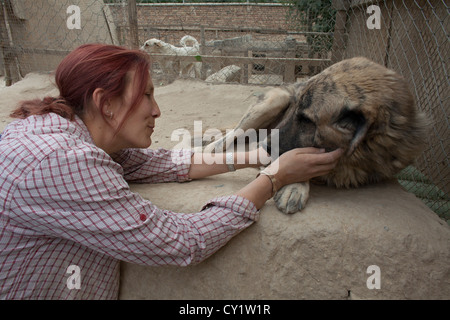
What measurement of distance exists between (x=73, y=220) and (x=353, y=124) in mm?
1631

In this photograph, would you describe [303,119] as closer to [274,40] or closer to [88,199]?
[88,199]

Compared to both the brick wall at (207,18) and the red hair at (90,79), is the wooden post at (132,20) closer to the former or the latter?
the brick wall at (207,18)

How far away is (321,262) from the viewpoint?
6.18ft

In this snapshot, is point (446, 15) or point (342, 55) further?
point (342, 55)

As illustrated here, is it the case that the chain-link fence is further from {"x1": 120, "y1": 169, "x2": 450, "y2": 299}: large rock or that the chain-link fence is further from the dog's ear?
Answer: {"x1": 120, "y1": 169, "x2": 450, "y2": 299}: large rock

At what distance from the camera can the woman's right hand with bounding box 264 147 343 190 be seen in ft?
6.64

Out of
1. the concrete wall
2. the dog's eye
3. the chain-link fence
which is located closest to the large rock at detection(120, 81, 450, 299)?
the dog's eye

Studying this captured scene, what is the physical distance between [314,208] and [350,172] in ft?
1.41

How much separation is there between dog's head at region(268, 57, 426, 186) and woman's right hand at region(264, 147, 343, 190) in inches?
5.4

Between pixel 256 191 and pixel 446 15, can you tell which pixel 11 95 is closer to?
pixel 256 191

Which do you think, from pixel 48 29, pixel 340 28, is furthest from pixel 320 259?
pixel 48 29

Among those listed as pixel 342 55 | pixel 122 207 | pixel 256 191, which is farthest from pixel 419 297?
pixel 342 55

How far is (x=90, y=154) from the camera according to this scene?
4.80 ft

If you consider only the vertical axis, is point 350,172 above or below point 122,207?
below
